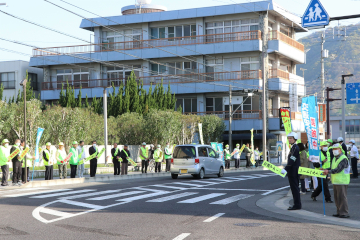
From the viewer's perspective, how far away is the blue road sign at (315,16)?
14281mm

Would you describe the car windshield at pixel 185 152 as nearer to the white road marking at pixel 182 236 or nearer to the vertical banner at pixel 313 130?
the vertical banner at pixel 313 130

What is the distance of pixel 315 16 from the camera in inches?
569

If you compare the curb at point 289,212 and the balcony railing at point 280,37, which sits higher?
the balcony railing at point 280,37

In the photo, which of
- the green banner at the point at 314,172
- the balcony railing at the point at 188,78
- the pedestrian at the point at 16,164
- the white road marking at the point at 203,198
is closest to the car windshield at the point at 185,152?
the white road marking at the point at 203,198

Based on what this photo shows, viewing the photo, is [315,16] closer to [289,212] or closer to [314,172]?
[314,172]

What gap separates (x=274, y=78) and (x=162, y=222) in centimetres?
4137

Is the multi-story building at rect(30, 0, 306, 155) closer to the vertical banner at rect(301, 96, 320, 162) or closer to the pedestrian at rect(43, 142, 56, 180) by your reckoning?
the pedestrian at rect(43, 142, 56, 180)

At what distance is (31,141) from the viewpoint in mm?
31266

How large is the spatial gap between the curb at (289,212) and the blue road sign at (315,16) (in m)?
5.36

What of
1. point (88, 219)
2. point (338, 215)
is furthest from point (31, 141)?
point (338, 215)

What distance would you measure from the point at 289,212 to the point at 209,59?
41.3 metres

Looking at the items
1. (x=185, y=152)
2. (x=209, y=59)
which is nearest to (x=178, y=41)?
(x=209, y=59)

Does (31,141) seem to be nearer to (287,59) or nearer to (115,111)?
(115,111)

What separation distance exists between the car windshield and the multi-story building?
25060 mm
